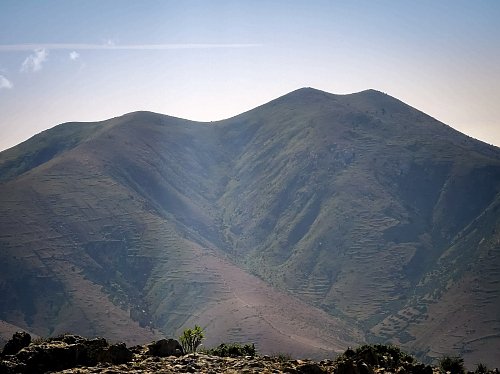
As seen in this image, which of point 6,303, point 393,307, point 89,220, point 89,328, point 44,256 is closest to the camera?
point 89,328

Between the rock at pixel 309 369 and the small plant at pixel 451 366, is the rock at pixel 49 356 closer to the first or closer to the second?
the rock at pixel 309 369

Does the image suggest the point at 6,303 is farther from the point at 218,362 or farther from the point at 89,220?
the point at 218,362

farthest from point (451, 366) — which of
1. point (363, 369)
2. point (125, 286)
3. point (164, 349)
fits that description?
point (125, 286)

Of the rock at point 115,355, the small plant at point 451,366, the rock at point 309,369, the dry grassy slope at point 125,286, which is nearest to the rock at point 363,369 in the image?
the rock at point 309,369

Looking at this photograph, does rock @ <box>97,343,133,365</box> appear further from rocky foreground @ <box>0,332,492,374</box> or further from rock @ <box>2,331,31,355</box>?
rock @ <box>2,331,31,355</box>

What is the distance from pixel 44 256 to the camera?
167m

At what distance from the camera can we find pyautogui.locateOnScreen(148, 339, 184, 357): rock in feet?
76.5

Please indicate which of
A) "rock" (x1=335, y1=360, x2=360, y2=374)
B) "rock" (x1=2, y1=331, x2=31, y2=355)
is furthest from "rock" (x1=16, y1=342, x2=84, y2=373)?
"rock" (x1=335, y1=360, x2=360, y2=374)

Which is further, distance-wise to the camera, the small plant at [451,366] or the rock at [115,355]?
the small plant at [451,366]

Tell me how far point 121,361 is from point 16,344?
4.50 m

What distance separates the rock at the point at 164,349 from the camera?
23312mm

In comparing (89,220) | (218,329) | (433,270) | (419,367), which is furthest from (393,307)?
(419,367)

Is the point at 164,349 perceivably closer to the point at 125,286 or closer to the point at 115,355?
the point at 115,355

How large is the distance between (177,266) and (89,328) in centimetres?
4517
